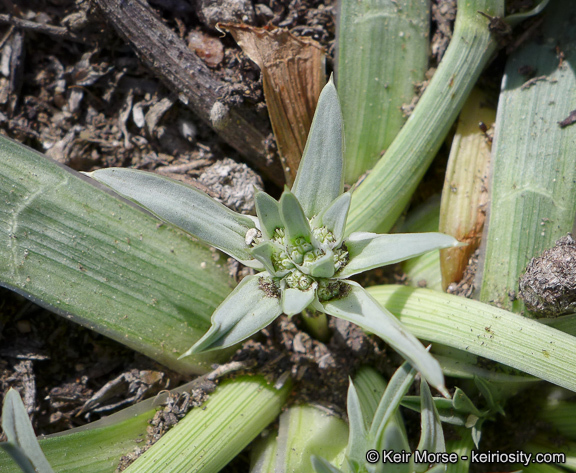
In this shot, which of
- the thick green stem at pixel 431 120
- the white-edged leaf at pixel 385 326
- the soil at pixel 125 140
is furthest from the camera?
the soil at pixel 125 140

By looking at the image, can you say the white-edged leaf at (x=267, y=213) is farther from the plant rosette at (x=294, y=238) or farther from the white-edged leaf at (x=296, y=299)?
the white-edged leaf at (x=296, y=299)

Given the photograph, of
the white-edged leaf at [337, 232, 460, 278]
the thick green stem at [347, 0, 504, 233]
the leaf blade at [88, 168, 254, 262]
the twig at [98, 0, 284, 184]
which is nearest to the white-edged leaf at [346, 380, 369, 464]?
the white-edged leaf at [337, 232, 460, 278]

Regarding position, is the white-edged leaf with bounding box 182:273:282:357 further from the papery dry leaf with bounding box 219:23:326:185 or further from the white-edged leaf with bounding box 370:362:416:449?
the papery dry leaf with bounding box 219:23:326:185

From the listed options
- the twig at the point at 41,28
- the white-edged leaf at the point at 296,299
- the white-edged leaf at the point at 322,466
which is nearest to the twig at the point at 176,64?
the twig at the point at 41,28

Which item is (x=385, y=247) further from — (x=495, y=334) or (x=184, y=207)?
(x=184, y=207)

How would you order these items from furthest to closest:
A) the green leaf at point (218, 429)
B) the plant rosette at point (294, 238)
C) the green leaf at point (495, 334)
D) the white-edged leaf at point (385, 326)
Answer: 1. the green leaf at point (218, 429)
2. the green leaf at point (495, 334)
3. the plant rosette at point (294, 238)
4. the white-edged leaf at point (385, 326)

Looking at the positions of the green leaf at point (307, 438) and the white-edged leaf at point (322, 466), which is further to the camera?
the green leaf at point (307, 438)

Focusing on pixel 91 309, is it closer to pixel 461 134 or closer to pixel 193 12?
pixel 193 12

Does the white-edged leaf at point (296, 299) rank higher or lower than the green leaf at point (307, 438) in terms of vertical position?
higher
